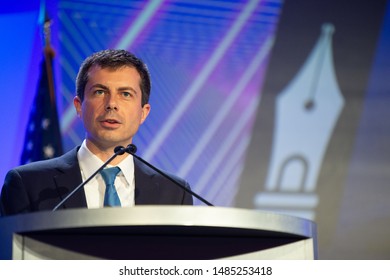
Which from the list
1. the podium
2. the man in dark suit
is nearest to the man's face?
the man in dark suit

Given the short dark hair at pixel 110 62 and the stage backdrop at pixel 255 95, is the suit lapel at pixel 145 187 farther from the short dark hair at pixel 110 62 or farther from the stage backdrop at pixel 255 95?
the stage backdrop at pixel 255 95

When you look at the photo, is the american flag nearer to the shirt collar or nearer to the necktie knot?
the shirt collar

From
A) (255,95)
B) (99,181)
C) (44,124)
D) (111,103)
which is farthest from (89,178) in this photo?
(255,95)

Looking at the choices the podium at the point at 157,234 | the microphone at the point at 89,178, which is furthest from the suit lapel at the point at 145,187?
the podium at the point at 157,234

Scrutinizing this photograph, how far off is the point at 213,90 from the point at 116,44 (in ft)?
1.71

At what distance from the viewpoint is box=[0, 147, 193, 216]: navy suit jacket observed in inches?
71.8

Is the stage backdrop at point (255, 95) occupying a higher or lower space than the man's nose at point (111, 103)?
higher

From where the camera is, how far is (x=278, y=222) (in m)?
1.27

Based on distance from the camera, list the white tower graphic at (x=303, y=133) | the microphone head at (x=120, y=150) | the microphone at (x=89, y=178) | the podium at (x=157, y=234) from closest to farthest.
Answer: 1. the podium at (x=157, y=234)
2. the microphone at (x=89, y=178)
3. the microphone head at (x=120, y=150)
4. the white tower graphic at (x=303, y=133)

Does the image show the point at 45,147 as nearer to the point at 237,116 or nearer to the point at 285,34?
the point at 237,116

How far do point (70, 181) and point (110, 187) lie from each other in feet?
0.46

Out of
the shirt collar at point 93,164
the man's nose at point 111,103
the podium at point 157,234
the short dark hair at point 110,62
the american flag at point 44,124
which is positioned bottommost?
the podium at point 157,234

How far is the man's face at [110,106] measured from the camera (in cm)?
201
